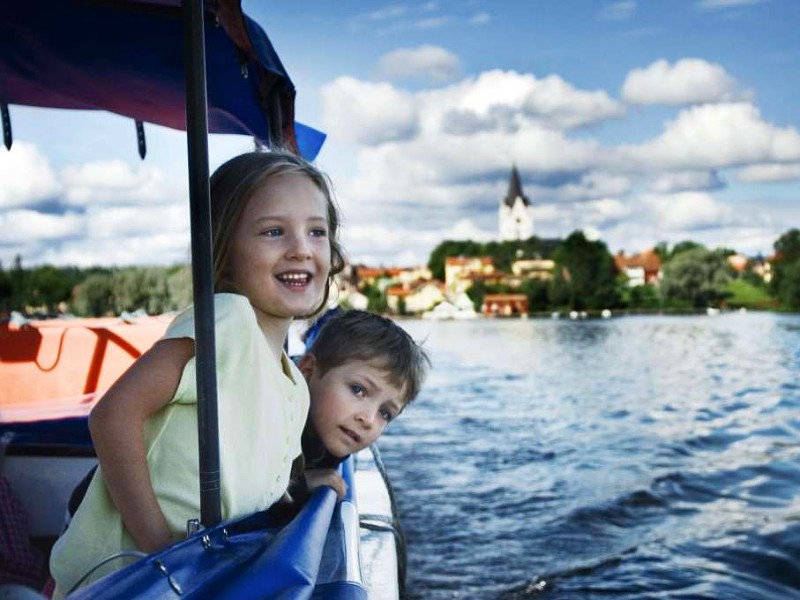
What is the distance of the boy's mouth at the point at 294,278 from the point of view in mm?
1860

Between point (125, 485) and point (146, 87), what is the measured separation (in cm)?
293

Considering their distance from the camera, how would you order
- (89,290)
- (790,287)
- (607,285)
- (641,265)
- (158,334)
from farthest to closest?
1. (641,265)
2. (607,285)
3. (790,287)
4. (89,290)
5. (158,334)

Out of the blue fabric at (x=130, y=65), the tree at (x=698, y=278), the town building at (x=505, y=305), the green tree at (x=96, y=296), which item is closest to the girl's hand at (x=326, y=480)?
the blue fabric at (x=130, y=65)

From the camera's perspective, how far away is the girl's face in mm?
1840

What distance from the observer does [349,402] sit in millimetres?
2381

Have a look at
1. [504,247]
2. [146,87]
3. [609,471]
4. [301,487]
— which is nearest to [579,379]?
[609,471]

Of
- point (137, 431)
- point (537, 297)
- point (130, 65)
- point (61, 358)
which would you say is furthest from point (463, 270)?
point (137, 431)

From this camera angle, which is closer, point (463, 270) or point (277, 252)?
point (277, 252)

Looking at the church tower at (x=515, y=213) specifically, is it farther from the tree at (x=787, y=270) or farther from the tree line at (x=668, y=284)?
the tree at (x=787, y=270)

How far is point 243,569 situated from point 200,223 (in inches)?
21.4

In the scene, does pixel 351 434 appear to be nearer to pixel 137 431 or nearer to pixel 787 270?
pixel 137 431

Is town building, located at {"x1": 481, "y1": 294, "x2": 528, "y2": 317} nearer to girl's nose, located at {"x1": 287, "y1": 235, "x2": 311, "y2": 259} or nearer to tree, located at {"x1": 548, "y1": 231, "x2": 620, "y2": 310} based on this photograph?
tree, located at {"x1": 548, "y1": 231, "x2": 620, "y2": 310}

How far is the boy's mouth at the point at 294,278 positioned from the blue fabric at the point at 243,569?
50 cm

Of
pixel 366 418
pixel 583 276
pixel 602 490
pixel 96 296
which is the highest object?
pixel 583 276
